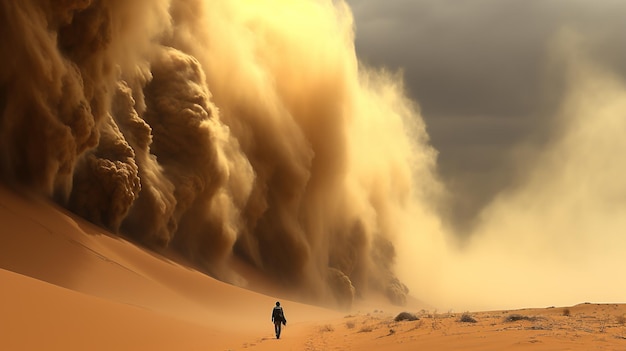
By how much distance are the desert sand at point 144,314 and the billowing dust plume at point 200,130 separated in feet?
8.68

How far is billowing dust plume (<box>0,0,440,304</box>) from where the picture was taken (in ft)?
63.7

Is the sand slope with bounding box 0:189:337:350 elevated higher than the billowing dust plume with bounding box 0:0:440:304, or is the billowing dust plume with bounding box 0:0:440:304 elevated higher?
the billowing dust plume with bounding box 0:0:440:304

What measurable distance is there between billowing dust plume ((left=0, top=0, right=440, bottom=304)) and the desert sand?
8.68 feet

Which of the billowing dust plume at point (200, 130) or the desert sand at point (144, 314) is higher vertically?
the billowing dust plume at point (200, 130)

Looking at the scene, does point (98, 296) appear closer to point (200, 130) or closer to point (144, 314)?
point (144, 314)

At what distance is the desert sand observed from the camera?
9.46 metres

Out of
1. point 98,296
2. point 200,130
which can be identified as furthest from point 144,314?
point 200,130

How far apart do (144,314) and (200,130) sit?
60.7 ft

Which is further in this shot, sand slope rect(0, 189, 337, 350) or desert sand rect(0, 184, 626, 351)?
sand slope rect(0, 189, 337, 350)

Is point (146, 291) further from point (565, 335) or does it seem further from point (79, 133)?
point (565, 335)

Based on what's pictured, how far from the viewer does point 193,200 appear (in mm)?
31828

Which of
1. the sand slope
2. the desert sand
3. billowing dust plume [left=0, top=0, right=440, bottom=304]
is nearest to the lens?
the desert sand

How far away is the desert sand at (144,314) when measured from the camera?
31.0ft

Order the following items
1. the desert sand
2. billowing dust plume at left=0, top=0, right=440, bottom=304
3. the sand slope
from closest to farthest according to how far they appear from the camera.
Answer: the desert sand → the sand slope → billowing dust plume at left=0, top=0, right=440, bottom=304
